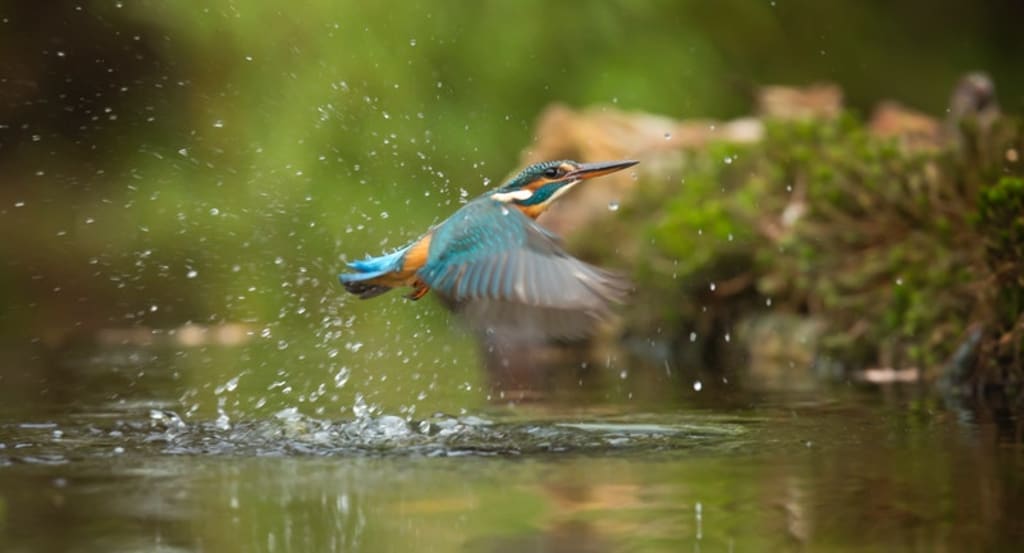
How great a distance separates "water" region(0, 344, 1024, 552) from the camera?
13.8 ft

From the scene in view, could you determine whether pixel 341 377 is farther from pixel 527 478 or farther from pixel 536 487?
pixel 536 487

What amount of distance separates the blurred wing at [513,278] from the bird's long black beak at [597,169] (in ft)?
1.09

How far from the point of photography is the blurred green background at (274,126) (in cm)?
1636

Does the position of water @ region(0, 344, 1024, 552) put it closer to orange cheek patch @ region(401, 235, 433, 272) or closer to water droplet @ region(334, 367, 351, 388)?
orange cheek patch @ region(401, 235, 433, 272)

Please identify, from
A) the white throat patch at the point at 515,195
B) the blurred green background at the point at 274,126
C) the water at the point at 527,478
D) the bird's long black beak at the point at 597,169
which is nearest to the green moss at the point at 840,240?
the water at the point at 527,478

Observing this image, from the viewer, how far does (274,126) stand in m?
16.5

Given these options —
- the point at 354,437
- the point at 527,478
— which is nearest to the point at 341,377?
the point at 354,437

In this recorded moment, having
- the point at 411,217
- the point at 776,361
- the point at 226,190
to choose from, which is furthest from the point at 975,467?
the point at 226,190

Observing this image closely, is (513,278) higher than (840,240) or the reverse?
the reverse

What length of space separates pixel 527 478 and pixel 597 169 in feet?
4.91

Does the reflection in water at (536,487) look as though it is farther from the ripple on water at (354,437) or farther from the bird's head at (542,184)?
the bird's head at (542,184)

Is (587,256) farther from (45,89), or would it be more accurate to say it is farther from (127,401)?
(45,89)

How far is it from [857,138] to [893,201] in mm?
1363

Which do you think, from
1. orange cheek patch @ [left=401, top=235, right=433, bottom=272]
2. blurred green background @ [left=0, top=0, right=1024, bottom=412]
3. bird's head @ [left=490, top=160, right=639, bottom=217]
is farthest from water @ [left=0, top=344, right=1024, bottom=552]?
blurred green background @ [left=0, top=0, right=1024, bottom=412]
